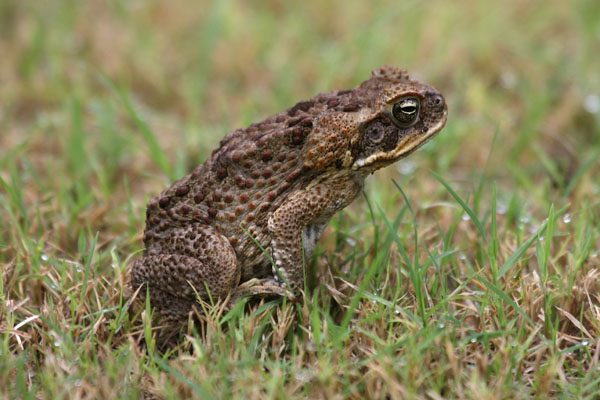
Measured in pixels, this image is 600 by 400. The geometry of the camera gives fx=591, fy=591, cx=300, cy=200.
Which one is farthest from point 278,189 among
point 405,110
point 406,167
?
point 406,167

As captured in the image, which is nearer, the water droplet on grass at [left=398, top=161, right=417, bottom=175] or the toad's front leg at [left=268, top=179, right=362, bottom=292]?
the toad's front leg at [left=268, top=179, right=362, bottom=292]

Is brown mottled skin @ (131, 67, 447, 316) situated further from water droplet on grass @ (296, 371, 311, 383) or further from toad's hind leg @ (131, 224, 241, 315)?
water droplet on grass @ (296, 371, 311, 383)

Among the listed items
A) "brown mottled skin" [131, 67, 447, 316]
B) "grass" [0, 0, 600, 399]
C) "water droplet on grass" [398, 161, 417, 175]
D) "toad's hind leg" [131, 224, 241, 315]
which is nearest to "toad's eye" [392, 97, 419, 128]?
"brown mottled skin" [131, 67, 447, 316]

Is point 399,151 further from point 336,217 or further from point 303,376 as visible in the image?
point 303,376

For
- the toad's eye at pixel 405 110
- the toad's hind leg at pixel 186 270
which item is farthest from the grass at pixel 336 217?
the toad's eye at pixel 405 110

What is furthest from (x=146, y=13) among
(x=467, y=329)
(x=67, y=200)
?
(x=467, y=329)

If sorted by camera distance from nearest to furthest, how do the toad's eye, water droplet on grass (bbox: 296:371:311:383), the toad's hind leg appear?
water droplet on grass (bbox: 296:371:311:383)
the toad's hind leg
the toad's eye

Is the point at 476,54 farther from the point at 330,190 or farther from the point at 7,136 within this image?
the point at 7,136
